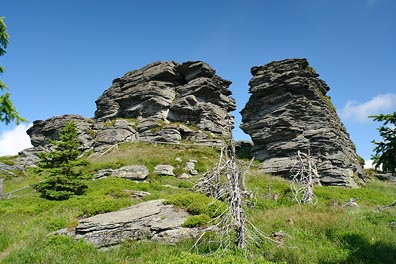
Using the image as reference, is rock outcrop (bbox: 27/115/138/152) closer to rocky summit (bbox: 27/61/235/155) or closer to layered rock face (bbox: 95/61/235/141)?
rocky summit (bbox: 27/61/235/155)

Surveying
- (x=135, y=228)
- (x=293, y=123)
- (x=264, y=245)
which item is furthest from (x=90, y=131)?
(x=264, y=245)

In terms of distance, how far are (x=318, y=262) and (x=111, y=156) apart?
31.3 meters

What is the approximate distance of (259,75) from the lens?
41.3 m

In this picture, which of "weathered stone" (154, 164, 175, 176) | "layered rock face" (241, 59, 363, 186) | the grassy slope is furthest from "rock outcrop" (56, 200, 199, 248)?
"layered rock face" (241, 59, 363, 186)

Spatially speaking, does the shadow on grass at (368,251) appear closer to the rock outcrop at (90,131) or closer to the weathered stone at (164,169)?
the weathered stone at (164,169)

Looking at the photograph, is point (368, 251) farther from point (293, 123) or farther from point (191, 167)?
point (293, 123)

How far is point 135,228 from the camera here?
11.2 m

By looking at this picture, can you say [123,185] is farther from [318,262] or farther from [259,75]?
[259,75]

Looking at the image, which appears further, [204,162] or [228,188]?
[204,162]

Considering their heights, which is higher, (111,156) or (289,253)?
(111,156)

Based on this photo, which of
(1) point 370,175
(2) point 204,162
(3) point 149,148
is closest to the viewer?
(2) point 204,162

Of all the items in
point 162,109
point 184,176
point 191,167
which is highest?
point 162,109

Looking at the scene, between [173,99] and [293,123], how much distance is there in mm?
22833

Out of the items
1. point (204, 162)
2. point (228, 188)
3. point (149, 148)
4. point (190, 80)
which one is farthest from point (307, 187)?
point (190, 80)
